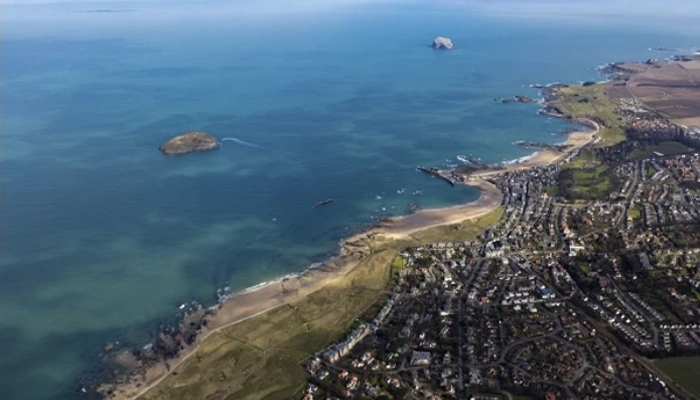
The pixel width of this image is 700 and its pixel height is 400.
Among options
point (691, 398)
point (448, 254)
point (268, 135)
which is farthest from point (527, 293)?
point (268, 135)

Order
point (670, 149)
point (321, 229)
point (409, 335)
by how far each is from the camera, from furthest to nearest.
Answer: point (670, 149) < point (321, 229) < point (409, 335)

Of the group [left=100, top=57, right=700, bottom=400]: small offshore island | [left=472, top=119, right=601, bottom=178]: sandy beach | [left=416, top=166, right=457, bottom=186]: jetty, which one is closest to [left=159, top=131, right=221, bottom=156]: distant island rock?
[left=416, top=166, right=457, bottom=186]: jetty

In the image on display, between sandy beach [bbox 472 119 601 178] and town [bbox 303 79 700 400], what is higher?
sandy beach [bbox 472 119 601 178]

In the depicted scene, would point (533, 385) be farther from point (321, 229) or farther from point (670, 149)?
point (670, 149)

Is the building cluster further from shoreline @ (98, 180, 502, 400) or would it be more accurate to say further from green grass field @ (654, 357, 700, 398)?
shoreline @ (98, 180, 502, 400)

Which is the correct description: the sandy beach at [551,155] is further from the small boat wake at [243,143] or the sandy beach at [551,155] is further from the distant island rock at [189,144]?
the distant island rock at [189,144]
